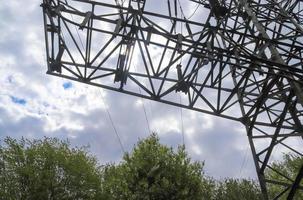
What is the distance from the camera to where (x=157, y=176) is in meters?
17.5

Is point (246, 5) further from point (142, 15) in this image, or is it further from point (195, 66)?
point (142, 15)

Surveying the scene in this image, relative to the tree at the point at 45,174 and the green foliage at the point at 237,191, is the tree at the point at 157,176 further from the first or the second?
the green foliage at the point at 237,191

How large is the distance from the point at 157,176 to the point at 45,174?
9452 mm

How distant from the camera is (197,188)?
718 inches

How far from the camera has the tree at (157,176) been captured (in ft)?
55.7

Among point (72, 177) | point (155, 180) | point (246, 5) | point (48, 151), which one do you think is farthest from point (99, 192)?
point (246, 5)

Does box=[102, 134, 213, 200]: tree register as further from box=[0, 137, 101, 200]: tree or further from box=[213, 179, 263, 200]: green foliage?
box=[213, 179, 263, 200]: green foliage

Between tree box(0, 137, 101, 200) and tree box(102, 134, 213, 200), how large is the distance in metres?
5.19

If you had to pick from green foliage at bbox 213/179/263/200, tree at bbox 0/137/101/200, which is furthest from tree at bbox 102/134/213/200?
green foliage at bbox 213/179/263/200

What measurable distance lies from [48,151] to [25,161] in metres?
1.79

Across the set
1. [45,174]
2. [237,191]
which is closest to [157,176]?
[45,174]

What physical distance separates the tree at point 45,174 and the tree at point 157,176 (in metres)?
5.19

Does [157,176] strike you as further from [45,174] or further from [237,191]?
[237,191]

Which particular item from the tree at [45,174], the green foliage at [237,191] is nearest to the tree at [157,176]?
the tree at [45,174]
